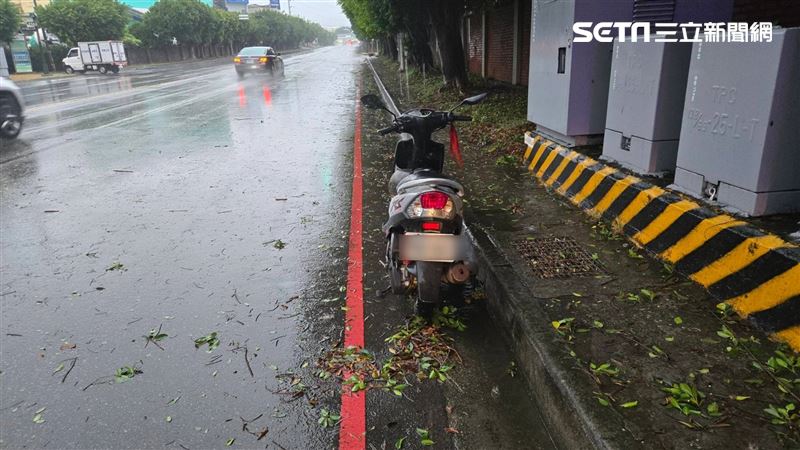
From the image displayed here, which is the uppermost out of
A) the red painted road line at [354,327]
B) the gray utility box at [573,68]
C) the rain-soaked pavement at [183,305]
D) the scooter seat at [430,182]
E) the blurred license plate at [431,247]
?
the gray utility box at [573,68]

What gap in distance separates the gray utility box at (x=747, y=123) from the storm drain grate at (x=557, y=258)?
105 cm

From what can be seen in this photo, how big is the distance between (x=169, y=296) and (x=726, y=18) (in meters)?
6.66

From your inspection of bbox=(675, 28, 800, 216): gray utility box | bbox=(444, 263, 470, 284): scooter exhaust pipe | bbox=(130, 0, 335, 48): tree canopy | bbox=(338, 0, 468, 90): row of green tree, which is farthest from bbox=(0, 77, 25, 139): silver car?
bbox=(130, 0, 335, 48): tree canopy

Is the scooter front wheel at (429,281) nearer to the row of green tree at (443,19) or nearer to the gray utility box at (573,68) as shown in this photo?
the gray utility box at (573,68)

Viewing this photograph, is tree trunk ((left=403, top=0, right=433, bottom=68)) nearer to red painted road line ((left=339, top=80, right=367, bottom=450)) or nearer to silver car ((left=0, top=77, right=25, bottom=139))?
silver car ((left=0, top=77, right=25, bottom=139))

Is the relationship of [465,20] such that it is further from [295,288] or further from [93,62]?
[93,62]

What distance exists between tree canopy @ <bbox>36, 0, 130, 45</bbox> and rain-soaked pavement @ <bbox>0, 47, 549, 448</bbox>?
1809 inches

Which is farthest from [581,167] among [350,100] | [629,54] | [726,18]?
[350,100]

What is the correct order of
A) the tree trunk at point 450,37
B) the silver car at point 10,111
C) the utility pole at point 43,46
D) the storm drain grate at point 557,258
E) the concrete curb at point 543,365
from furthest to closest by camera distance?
the utility pole at point 43,46
the tree trunk at point 450,37
the silver car at point 10,111
the storm drain grate at point 557,258
the concrete curb at point 543,365

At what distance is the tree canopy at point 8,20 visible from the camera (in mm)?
38875

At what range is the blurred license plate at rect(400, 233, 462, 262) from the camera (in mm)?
3705

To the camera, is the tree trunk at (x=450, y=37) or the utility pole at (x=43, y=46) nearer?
the tree trunk at (x=450, y=37)

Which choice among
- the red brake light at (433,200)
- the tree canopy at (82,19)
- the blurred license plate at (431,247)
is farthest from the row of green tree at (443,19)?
the tree canopy at (82,19)

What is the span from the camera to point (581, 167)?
6.06 m
